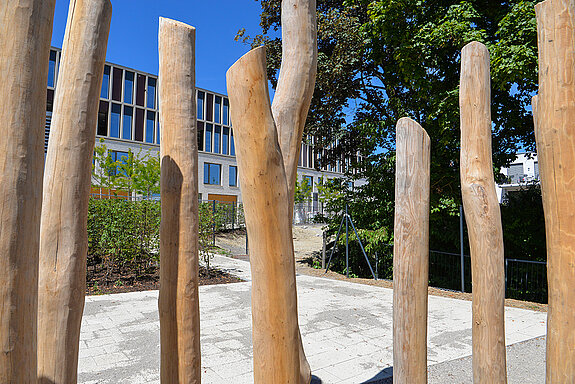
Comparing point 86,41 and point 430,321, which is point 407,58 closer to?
point 430,321

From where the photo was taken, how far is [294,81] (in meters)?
2.09

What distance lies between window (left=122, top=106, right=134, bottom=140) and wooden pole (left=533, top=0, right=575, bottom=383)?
34.9 metres

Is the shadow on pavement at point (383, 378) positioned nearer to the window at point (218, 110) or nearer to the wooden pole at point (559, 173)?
the wooden pole at point (559, 173)

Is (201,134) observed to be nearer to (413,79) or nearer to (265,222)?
(413,79)

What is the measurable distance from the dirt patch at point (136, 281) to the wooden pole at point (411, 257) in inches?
264

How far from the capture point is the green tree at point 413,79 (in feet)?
27.9

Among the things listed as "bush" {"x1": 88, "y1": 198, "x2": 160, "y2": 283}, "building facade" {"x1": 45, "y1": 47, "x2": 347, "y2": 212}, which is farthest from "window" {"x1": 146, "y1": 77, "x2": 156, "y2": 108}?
"bush" {"x1": 88, "y1": 198, "x2": 160, "y2": 283}

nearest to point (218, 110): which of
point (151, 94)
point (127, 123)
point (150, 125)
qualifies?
point (151, 94)

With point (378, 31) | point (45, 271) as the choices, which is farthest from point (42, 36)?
point (378, 31)

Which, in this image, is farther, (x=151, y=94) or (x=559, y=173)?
(x=151, y=94)

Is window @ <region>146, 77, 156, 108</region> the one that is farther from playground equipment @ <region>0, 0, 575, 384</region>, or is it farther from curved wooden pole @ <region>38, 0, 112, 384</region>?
curved wooden pole @ <region>38, 0, 112, 384</region>

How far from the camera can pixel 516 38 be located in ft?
25.8

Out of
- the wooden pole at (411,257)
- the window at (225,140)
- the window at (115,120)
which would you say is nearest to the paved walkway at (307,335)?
the wooden pole at (411,257)

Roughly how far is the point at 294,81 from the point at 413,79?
8.83m
